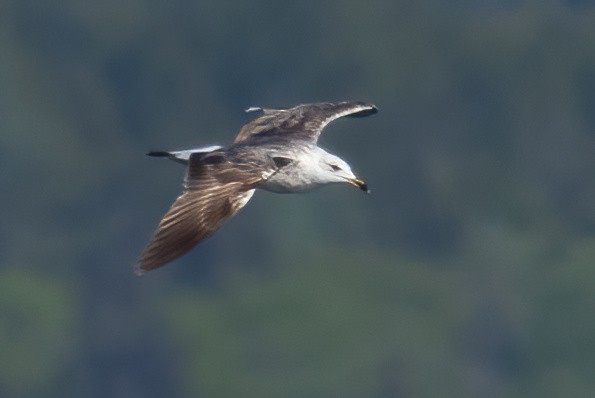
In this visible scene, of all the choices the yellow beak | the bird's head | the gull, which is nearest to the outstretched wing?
the gull

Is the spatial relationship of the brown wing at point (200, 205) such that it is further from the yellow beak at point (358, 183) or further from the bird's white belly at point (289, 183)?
the yellow beak at point (358, 183)

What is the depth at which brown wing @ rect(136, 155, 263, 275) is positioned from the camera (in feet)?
68.9

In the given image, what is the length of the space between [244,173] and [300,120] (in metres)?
5.21

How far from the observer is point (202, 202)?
877 inches

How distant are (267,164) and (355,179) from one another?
2084 mm

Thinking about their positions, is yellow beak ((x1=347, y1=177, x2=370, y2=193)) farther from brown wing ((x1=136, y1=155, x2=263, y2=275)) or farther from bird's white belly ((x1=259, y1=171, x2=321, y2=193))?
brown wing ((x1=136, y1=155, x2=263, y2=275))

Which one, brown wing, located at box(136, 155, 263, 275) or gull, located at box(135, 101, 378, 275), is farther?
gull, located at box(135, 101, 378, 275)

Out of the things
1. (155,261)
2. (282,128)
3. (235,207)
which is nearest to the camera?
(155,261)

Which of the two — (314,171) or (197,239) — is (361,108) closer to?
(314,171)

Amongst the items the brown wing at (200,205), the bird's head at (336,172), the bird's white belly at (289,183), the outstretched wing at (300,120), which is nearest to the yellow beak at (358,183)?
the bird's head at (336,172)

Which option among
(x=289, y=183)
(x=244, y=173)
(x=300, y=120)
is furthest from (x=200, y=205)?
(x=300, y=120)

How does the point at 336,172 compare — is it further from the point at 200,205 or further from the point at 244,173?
the point at 200,205

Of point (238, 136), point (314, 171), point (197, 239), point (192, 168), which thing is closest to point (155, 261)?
point (197, 239)

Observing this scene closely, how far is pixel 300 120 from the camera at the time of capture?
2802 centimetres
